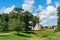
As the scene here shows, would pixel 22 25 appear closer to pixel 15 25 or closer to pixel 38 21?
pixel 15 25

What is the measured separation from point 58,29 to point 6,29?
76.2ft

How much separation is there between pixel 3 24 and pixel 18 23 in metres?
29.3

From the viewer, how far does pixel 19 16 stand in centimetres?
8038

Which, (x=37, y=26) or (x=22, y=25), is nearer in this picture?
(x=22, y=25)

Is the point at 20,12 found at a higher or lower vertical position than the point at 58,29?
Answer: higher

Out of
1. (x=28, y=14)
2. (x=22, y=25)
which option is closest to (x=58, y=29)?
(x=28, y=14)

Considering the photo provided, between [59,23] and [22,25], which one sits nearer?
[22,25]

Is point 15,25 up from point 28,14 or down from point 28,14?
down

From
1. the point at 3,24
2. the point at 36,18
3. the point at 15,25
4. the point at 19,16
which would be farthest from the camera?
the point at 36,18

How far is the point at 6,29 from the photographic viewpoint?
8975 centimetres

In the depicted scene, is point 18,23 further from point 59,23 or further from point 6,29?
point 59,23

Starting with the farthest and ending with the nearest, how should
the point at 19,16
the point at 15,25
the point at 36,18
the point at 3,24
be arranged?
1. the point at 36,18
2. the point at 3,24
3. the point at 19,16
4. the point at 15,25

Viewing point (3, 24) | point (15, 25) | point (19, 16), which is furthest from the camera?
point (3, 24)

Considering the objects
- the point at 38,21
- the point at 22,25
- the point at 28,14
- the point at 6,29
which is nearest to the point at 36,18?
the point at 38,21
